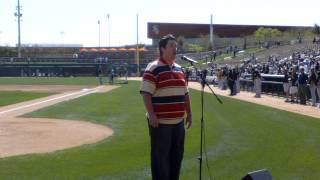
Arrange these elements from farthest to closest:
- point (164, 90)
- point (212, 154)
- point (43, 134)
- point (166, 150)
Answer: point (43, 134), point (212, 154), point (166, 150), point (164, 90)

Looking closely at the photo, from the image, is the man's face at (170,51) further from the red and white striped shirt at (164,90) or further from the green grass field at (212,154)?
the green grass field at (212,154)

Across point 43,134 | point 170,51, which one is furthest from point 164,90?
point 43,134

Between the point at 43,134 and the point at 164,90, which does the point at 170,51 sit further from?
the point at 43,134

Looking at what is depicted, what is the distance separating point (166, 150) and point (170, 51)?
123 centimetres

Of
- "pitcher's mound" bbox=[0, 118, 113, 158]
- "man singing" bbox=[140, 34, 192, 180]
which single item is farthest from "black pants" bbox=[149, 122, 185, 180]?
"pitcher's mound" bbox=[0, 118, 113, 158]

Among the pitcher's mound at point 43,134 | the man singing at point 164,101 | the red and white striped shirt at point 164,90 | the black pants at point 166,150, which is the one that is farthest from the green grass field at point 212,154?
the red and white striped shirt at point 164,90

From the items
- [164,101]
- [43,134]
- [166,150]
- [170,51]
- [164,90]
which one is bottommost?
[43,134]

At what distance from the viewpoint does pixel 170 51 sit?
7156 mm

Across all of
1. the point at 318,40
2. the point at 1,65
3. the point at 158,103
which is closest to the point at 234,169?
the point at 158,103

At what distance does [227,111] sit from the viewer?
2284 centimetres

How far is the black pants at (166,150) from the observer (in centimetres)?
718

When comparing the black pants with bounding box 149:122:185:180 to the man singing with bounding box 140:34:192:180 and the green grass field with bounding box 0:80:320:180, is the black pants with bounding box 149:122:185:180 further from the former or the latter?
the green grass field with bounding box 0:80:320:180

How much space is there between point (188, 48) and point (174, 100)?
102 meters

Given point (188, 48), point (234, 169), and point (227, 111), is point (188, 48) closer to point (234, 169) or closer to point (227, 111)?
point (227, 111)
